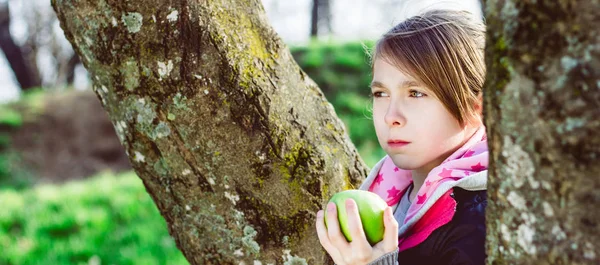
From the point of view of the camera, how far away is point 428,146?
5.54 ft

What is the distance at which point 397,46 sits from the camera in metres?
1.75

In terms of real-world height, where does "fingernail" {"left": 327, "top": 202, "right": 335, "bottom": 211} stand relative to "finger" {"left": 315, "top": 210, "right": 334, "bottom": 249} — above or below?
above

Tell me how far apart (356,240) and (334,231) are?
6 centimetres

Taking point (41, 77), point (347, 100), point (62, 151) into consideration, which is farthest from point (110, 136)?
point (41, 77)

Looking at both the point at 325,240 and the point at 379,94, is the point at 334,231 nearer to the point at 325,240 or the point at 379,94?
the point at 325,240

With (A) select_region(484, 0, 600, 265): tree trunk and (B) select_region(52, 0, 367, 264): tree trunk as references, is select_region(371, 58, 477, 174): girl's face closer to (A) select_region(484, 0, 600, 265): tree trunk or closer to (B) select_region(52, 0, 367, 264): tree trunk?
(B) select_region(52, 0, 367, 264): tree trunk

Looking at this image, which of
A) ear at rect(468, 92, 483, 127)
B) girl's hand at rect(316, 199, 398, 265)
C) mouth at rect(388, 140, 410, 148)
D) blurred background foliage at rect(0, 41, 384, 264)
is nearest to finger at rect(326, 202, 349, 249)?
girl's hand at rect(316, 199, 398, 265)

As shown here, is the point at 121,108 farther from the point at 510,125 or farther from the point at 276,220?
the point at 510,125

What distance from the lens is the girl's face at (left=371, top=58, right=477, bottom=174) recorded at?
5.46 feet

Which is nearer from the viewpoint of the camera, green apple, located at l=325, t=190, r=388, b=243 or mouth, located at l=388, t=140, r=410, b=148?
green apple, located at l=325, t=190, r=388, b=243

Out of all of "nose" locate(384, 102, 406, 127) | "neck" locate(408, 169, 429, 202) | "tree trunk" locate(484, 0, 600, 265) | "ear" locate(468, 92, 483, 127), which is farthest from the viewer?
"neck" locate(408, 169, 429, 202)

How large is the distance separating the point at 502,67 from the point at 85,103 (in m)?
10.4

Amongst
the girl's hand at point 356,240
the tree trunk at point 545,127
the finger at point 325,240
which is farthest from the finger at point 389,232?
the tree trunk at point 545,127

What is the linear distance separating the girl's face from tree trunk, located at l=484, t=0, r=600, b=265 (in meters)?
0.63
